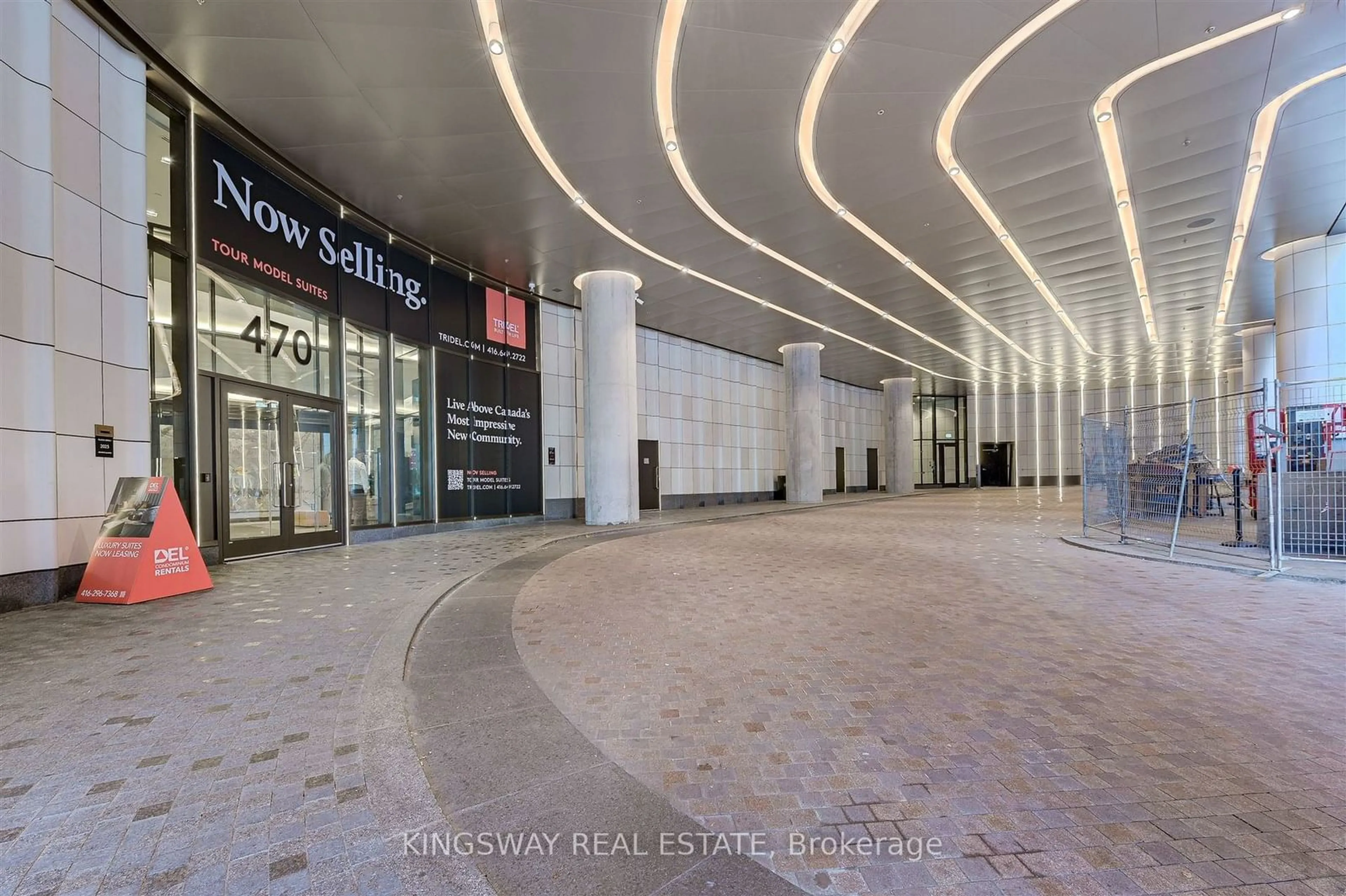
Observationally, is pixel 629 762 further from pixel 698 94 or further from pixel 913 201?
pixel 913 201

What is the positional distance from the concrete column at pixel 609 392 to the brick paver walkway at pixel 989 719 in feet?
24.7

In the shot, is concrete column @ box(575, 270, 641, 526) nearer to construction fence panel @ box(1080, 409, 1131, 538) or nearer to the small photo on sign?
the small photo on sign

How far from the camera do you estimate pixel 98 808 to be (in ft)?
7.83

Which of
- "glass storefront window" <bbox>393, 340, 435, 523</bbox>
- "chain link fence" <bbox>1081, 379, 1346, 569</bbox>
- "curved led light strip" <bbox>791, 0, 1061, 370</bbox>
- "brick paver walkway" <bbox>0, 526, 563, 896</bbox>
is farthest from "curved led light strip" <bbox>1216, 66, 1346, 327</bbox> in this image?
"glass storefront window" <bbox>393, 340, 435, 523</bbox>

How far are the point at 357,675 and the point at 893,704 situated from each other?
3.25 metres

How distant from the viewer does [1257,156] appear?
29.3ft

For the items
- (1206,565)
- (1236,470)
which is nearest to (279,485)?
(1206,565)

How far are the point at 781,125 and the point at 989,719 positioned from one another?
7531mm

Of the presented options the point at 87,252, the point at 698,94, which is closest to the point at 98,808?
the point at 87,252

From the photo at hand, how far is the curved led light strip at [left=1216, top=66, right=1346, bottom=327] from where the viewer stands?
23.5 feet

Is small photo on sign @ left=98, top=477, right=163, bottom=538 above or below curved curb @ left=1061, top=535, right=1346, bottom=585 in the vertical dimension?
above

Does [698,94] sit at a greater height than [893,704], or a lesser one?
greater

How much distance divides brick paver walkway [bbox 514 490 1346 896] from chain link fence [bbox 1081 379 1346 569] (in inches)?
93.0

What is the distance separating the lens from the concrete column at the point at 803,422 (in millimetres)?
23094
